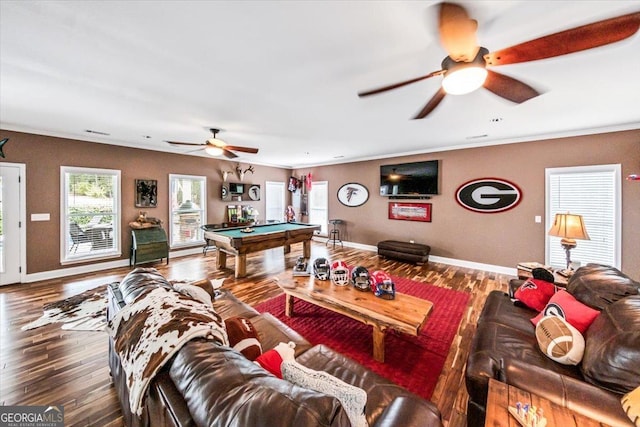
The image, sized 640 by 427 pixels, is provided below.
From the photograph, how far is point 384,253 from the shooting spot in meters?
5.66

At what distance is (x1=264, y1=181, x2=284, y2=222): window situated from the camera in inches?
313

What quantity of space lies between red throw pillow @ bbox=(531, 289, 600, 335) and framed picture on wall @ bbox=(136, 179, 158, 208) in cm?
657

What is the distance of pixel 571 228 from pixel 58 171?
7718mm

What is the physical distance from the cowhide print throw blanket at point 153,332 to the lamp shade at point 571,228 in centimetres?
357

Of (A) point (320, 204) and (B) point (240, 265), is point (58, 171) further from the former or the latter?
(A) point (320, 204)

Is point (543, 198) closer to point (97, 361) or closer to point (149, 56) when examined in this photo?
point (149, 56)

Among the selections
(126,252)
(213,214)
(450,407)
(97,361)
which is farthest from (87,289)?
(450,407)

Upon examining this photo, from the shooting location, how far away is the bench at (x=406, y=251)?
16.9 feet

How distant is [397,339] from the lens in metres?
2.50

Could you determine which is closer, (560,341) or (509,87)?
(560,341)

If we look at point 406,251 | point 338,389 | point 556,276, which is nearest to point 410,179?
point 406,251

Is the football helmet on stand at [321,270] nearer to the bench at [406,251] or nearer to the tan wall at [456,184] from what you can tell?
the bench at [406,251]

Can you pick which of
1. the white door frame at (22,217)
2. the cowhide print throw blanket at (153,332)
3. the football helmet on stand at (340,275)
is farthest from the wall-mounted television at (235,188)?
the cowhide print throw blanket at (153,332)

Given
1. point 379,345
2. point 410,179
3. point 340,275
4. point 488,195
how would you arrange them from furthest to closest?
1. point 410,179
2. point 488,195
3. point 340,275
4. point 379,345
